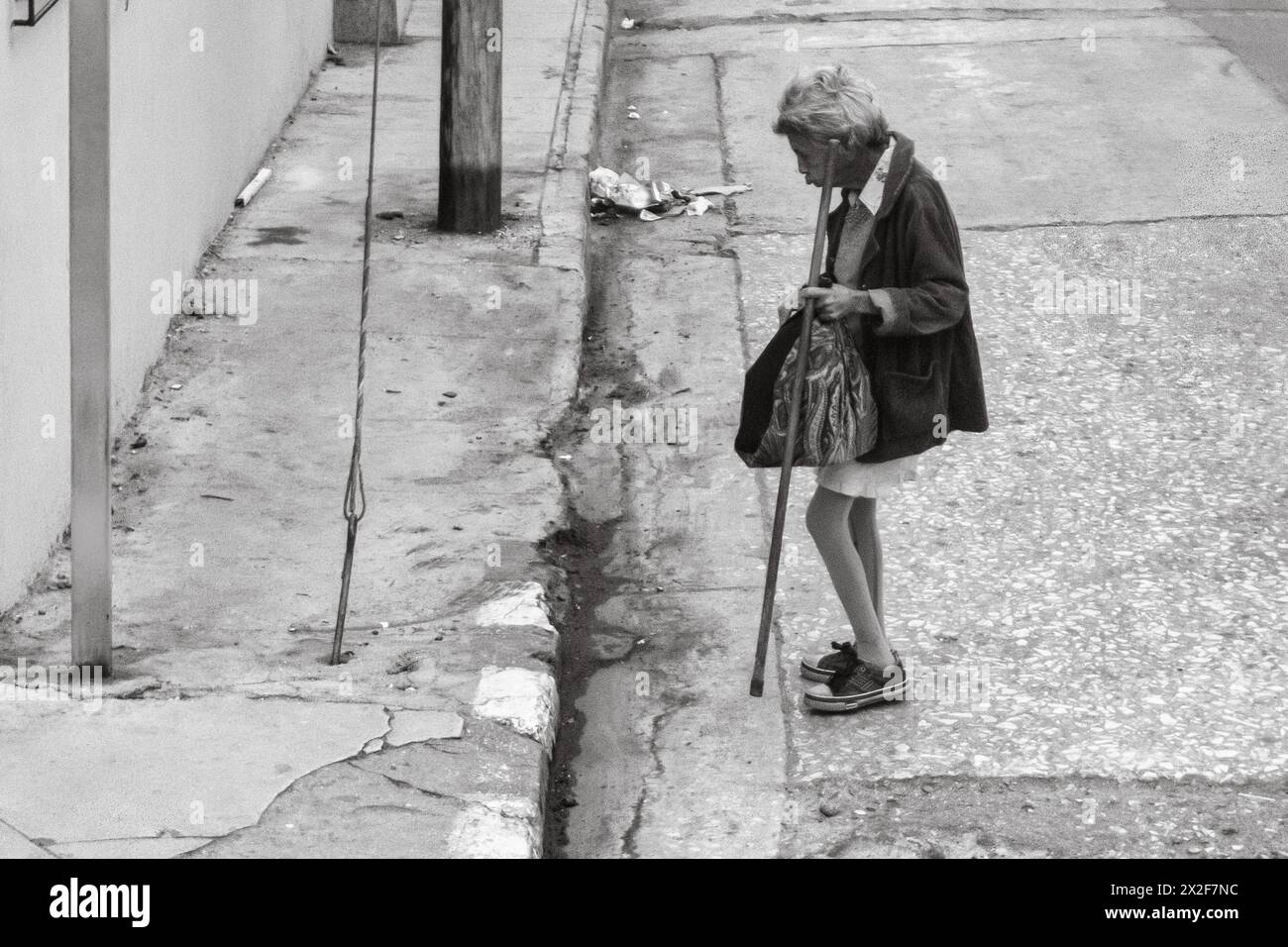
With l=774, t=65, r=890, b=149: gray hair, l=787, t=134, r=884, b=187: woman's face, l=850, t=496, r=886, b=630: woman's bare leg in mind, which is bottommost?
l=850, t=496, r=886, b=630: woman's bare leg

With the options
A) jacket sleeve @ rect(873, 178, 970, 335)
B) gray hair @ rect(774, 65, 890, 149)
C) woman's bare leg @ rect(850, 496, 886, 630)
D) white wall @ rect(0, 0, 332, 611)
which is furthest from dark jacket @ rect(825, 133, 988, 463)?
white wall @ rect(0, 0, 332, 611)

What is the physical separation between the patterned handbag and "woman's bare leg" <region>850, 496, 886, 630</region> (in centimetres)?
27

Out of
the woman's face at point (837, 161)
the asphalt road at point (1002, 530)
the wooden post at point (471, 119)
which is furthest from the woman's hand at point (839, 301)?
the wooden post at point (471, 119)

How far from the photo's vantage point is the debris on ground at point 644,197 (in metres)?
9.57

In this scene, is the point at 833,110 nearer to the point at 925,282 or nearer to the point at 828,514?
the point at 925,282

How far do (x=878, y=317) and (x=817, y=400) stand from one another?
0.27 meters

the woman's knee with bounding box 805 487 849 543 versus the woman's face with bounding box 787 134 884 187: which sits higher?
the woman's face with bounding box 787 134 884 187

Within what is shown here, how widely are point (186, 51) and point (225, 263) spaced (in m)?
0.97

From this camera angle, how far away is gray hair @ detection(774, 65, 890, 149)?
4367 mm

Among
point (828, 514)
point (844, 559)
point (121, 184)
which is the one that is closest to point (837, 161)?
point (828, 514)

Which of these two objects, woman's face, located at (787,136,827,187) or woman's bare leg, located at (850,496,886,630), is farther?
woman's bare leg, located at (850,496,886,630)

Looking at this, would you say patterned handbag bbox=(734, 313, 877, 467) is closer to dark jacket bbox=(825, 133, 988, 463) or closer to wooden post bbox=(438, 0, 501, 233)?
dark jacket bbox=(825, 133, 988, 463)

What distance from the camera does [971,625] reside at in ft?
17.5
